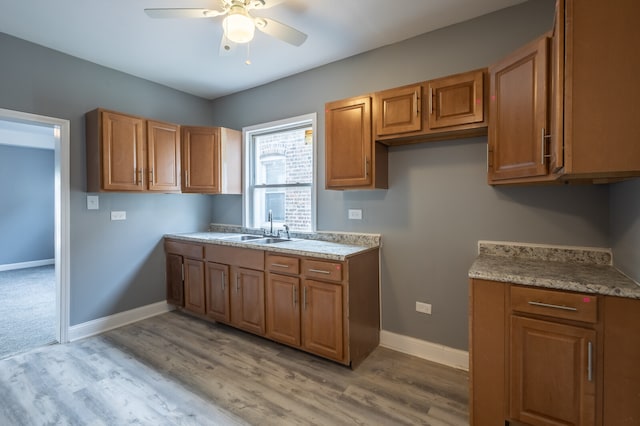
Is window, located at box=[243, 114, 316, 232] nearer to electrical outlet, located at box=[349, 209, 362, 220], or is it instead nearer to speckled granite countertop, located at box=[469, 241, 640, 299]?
electrical outlet, located at box=[349, 209, 362, 220]

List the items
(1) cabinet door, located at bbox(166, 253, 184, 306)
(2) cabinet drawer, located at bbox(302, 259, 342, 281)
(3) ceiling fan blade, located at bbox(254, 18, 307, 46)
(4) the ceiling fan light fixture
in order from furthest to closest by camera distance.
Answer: (1) cabinet door, located at bbox(166, 253, 184, 306), (2) cabinet drawer, located at bbox(302, 259, 342, 281), (3) ceiling fan blade, located at bbox(254, 18, 307, 46), (4) the ceiling fan light fixture

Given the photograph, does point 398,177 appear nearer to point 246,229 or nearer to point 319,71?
point 319,71

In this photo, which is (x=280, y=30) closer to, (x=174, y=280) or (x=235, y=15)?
(x=235, y=15)

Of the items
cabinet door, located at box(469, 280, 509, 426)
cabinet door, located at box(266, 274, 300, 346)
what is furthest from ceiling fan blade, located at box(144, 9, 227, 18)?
cabinet door, located at box(469, 280, 509, 426)

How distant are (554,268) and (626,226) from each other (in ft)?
1.33

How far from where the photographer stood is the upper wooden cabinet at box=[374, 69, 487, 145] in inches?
81.6

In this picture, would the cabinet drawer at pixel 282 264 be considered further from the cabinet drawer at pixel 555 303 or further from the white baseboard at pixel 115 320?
the white baseboard at pixel 115 320

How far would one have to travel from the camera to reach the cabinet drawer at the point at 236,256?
2.80 metres

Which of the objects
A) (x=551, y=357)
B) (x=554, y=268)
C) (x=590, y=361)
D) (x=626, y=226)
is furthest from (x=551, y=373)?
A: (x=626, y=226)

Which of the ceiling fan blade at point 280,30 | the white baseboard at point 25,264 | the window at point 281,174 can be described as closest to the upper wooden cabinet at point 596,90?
the ceiling fan blade at point 280,30

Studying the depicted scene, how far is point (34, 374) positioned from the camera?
232 centimetres

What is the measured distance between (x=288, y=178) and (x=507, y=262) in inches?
92.4

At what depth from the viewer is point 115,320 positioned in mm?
3227

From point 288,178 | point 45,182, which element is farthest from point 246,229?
point 45,182
